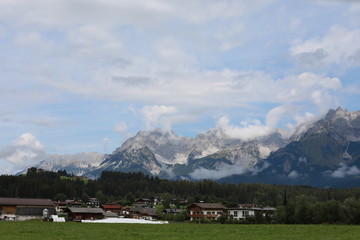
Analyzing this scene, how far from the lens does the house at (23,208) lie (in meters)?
138

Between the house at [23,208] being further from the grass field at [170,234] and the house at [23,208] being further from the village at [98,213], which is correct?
the grass field at [170,234]

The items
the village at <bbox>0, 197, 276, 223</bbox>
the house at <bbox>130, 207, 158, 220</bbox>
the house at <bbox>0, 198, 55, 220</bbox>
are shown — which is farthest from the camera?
the house at <bbox>130, 207, 158, 220</bbox>

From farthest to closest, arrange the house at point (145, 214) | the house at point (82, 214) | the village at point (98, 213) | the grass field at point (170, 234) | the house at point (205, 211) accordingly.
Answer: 1. the house at point (145, 214)
2. the house at point (205, 211)
3. the house at point (82, 214)
4. the village at point (98, 213)
5. the grass field at point (170, 234)

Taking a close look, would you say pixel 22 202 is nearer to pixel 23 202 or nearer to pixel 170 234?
pixel 23 202

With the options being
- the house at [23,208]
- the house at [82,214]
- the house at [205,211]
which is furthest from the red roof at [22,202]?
the house at [205,211]

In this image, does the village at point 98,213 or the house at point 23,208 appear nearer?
the village at point 98,213

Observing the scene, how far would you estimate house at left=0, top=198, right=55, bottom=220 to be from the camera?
452ft

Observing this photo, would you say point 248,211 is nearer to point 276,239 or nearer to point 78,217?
point 78,217

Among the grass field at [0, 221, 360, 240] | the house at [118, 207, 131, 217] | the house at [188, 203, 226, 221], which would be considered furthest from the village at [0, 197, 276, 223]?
the grass field at [0, 221, 360, 240]

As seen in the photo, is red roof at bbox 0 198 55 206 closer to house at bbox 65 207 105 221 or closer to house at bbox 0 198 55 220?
house at bbox 0 198 55 220

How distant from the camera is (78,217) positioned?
431ft

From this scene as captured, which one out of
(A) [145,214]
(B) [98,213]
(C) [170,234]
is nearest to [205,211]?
(A) [145,214]

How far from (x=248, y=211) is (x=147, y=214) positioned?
38.0 m

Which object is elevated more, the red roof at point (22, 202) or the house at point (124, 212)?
the red roof at point (22, 202)
